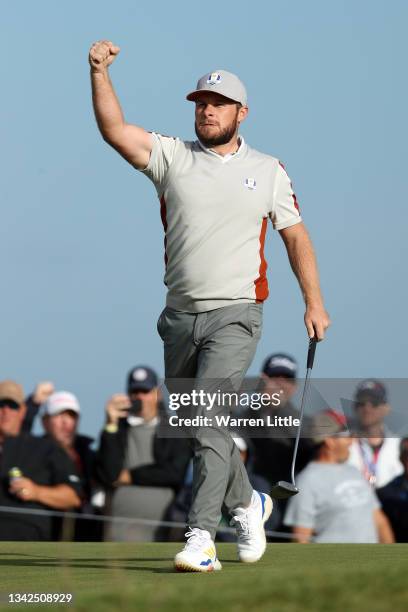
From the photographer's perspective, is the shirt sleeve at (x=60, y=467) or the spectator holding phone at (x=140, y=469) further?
the spectator holding phone at (x=140, y=469)

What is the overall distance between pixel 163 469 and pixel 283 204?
4077 millimetres

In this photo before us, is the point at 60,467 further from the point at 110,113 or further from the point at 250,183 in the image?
the point at 110,113

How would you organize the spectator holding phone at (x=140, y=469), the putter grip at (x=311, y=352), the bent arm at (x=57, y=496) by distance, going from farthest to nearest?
1. the spectator holding phone at (x=140, y=469)
2. the bent arm at (x=57, y=496)
3. the putter grip at (x=311, y=352)

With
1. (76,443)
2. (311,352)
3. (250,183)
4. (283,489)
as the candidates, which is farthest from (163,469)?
(250,183)

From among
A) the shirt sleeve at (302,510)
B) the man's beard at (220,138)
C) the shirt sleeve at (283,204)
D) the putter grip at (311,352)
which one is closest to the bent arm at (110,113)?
the man's beard at (220,138)

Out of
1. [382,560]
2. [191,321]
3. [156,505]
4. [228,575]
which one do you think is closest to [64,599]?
[228,575]

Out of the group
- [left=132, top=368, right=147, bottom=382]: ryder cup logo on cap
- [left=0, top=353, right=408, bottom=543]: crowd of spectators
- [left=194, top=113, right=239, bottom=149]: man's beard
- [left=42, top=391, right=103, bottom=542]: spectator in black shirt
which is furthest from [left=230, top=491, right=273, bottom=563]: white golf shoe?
[left=132, top=368, right=147, bottom=382]: ryder cup logo on cap

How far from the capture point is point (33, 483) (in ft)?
34.2

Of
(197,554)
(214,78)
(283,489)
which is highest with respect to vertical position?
(214,78)

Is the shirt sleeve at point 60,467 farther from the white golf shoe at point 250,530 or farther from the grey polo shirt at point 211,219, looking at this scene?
the grey polo shirt at point 211,219

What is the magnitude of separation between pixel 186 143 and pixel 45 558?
2776 millimetres

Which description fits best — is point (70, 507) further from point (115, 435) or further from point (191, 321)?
point (191, 321)

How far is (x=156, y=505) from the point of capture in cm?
1095

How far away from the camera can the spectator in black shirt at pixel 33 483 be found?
10438 mm
